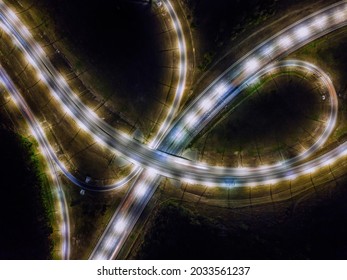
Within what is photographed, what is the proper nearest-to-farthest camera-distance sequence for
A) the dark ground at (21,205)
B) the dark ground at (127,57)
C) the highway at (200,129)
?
the dark ground at (21,205), the highway at (200,129), the dark ground at (127,57)

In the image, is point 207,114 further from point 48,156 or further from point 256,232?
point 48,156

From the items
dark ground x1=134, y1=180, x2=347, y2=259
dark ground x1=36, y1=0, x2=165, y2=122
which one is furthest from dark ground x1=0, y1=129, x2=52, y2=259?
dark ground x1=36, y1=0, x2=165, y2=122

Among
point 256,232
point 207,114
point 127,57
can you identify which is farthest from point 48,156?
point 256,232

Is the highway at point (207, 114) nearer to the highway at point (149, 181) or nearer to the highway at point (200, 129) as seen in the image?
the highway at point (200, 129)

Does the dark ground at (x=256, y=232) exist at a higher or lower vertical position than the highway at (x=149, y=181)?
lower

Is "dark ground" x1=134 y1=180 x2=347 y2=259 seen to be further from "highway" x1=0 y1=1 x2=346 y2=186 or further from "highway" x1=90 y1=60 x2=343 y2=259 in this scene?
"highway" x1=0 y1=1 x2=346 y2=186

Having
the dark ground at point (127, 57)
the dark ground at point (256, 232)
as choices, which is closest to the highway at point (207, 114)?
the dark ground at point (127, 57)
